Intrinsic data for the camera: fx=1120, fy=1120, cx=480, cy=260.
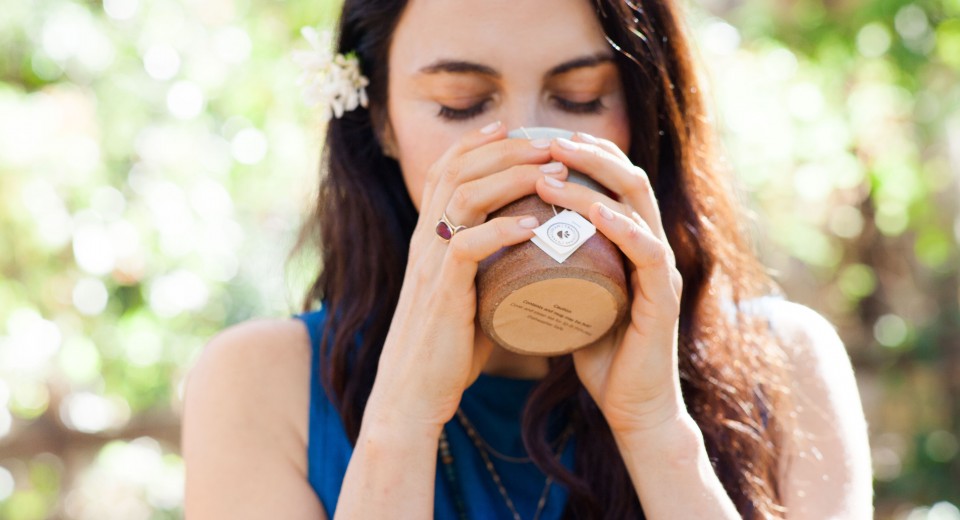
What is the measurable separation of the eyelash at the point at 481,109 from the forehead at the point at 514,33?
3.1 inches

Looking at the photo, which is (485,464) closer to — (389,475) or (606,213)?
(389,475)

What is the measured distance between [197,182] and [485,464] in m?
2.30

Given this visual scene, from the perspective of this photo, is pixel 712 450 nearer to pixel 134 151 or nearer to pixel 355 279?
pixel 355 279

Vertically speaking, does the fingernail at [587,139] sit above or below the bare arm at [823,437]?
above

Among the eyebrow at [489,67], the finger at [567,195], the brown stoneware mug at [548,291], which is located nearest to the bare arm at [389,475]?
the brown stoneware mug at [548,291]

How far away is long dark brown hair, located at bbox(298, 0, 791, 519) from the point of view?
2.01 metres

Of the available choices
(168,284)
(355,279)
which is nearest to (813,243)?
(168,284)

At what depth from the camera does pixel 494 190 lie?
1.60 metres

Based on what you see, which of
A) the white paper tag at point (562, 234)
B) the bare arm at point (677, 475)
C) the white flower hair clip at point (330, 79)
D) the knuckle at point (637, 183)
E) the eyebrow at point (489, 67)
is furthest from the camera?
the white flower hair clip at point (330, 79)

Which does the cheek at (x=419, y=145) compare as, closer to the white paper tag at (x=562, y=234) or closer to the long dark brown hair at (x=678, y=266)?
the long dark brown hair at (x=678, y=266)

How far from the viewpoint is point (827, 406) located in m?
2.08

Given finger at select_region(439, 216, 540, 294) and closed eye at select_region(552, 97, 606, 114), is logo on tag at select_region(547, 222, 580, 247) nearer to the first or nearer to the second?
finger at select_region(439, 216, 540, 294)

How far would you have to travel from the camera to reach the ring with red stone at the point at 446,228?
1.63m

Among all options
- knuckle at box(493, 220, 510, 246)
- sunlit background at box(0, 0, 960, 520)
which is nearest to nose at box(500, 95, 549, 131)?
knuckle at box(493, 220, 510, 246)
